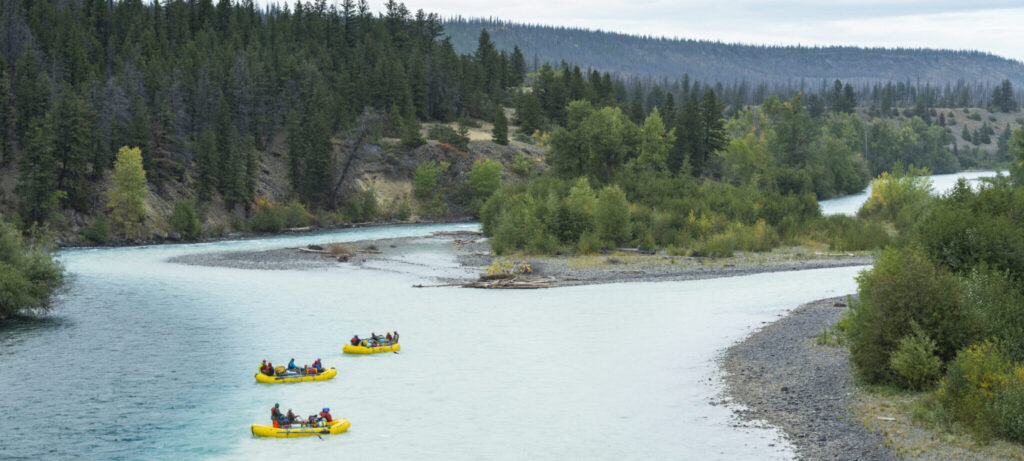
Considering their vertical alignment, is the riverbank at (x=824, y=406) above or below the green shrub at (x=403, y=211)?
above

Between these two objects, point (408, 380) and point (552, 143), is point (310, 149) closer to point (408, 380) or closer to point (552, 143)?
point (552, 143)

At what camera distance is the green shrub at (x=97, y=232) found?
86.1m

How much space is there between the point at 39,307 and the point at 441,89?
369ft

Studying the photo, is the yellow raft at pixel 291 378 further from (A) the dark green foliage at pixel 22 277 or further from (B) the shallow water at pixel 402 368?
(A) the dark green foliage at pixel 22 277

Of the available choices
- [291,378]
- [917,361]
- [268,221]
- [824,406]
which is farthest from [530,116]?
[917,361]

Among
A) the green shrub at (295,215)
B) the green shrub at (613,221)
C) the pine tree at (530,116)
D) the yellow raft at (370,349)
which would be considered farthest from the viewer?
the pine tree at (530,116)

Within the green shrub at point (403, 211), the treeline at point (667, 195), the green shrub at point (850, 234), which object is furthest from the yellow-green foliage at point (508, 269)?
the green shrub at point (403, 211)

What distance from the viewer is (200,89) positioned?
115 meters

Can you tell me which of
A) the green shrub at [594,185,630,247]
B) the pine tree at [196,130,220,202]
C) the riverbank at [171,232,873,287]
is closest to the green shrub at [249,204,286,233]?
the pine tree at [196,130,220,202]

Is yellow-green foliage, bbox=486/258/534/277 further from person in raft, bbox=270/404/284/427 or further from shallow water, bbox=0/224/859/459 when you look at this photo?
person in raft, bbox=270/404/284/427

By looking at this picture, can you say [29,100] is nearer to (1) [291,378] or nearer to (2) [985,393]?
(1) [291,378]

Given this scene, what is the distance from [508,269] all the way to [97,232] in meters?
49.3

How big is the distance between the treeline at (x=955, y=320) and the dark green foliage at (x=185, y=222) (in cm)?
7755

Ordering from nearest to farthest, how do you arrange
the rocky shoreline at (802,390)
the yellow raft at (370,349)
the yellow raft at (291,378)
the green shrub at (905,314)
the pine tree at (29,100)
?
1. the rocky shoreline at (802,390)
2. the green shrub at (905,314)
3. the yellow raft at (291,378)
4. the yellow raft at (370,349)
5. the pine tree at (29,100)
